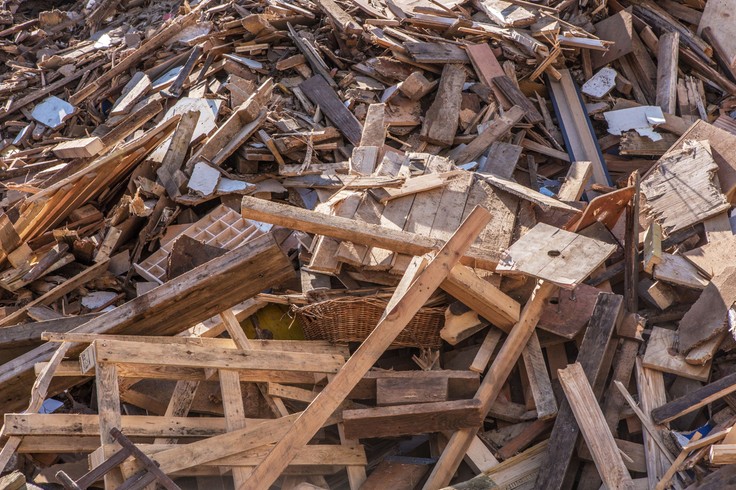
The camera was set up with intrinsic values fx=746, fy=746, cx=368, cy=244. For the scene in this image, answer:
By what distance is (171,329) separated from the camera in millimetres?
5355

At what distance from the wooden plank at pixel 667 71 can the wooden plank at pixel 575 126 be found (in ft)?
2.85

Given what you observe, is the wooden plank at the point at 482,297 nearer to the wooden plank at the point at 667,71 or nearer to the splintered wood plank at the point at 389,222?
the splintered wood plank at the point at 389,222

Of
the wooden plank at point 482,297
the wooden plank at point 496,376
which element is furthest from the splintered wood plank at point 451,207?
the wooden plank at point 496,376

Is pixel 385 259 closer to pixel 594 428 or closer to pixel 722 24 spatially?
pixel 594 428

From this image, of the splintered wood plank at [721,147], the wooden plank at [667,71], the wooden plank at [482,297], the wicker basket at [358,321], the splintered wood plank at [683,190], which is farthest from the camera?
the wooden plank at [667,71]

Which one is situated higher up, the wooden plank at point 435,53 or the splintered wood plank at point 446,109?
the wooden plank at point 435,53

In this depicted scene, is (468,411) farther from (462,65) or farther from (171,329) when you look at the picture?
(462,65)

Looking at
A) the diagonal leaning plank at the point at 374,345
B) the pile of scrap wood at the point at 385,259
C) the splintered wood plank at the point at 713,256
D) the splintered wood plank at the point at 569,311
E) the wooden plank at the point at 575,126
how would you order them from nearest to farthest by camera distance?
1. the diagonal leaning plank at the point at 374,345
2. the pile of scrap wood at the point at 385,259
3. the splintered wood plank at the point at 569,311
4. the splintered wood plank at the point at 713,256
5. the wooden plank at the point at 575,126

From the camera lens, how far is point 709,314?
5.40 m

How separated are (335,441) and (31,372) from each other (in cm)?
219

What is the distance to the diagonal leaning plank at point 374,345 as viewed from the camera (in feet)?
14.7

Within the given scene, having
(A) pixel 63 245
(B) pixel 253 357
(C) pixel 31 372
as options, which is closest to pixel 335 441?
(B) pixel 253 357

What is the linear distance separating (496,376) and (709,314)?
160 centimetres

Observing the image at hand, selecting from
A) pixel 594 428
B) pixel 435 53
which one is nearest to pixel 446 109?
pixel 435 53
